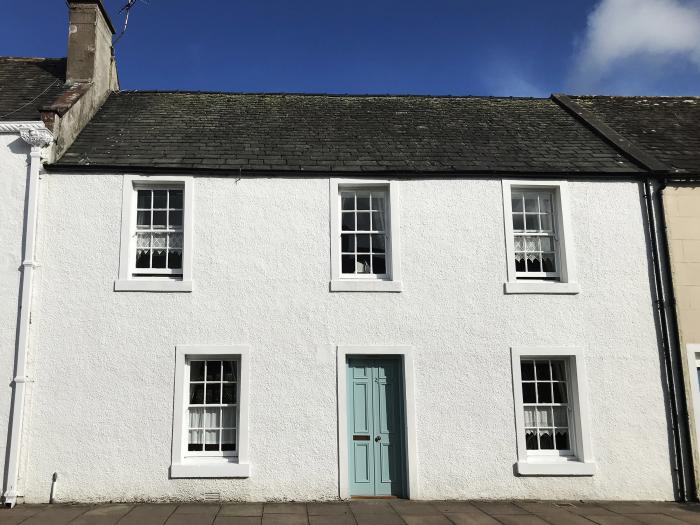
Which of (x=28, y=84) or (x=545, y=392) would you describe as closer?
(x=545, y=392)

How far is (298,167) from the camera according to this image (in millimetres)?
9648

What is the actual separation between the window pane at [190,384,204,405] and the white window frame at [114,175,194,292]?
157 cm

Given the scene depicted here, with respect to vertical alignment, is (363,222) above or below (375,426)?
above

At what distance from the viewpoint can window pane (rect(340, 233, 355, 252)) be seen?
31.8 ft

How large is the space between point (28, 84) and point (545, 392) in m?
11.6

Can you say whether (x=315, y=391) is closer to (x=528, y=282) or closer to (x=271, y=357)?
(x=271, y=357)

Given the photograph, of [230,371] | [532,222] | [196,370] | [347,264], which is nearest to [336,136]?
[347,264]

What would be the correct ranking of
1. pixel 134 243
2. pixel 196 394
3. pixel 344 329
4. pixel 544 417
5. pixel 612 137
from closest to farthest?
1. pixel 196 394
2. pixel 344 329
3. pixel 544 417
4. pixel 134 243
5. pixel 612 137

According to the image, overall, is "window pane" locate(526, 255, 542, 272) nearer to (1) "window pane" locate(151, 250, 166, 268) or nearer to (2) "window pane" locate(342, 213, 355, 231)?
(2) "window pane" locate(342, 213, 355, 231)

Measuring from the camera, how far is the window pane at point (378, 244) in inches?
382

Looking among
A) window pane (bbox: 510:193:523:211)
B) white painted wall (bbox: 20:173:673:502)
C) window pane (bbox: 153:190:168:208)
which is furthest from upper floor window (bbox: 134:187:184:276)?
window pane (bbox: 510:193:523:211)

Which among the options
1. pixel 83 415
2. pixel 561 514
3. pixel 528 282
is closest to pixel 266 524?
pixel 83 415

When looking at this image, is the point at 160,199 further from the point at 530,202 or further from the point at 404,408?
the point at 530,202

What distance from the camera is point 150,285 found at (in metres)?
8.98
